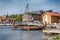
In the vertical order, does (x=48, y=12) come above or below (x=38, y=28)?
above

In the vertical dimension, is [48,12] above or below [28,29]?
above

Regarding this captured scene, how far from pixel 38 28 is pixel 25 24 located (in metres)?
1.51

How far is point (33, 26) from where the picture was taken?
13.5 m

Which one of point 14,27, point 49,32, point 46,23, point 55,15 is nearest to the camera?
point 49,32

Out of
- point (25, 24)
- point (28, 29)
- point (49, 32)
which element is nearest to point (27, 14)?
point (25, 24)

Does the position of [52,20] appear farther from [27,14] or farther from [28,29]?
[27,14]

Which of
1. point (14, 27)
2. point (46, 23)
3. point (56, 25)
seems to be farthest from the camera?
point (14, 27)

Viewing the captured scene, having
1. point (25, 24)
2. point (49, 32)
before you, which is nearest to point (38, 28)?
point (25, 24)

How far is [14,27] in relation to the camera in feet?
46.1

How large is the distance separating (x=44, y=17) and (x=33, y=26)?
2.52m

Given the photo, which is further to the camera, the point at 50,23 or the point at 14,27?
the point at 14,27

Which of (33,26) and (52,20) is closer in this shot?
(52,20)

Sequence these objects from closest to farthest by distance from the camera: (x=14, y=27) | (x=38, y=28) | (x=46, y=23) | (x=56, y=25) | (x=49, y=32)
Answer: (x=49, y=32)
(x=56, y=25)
(x=46, y=23)
(x=38, y=28)
(x=14, y=27)

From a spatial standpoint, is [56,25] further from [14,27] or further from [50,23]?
[14,27]
